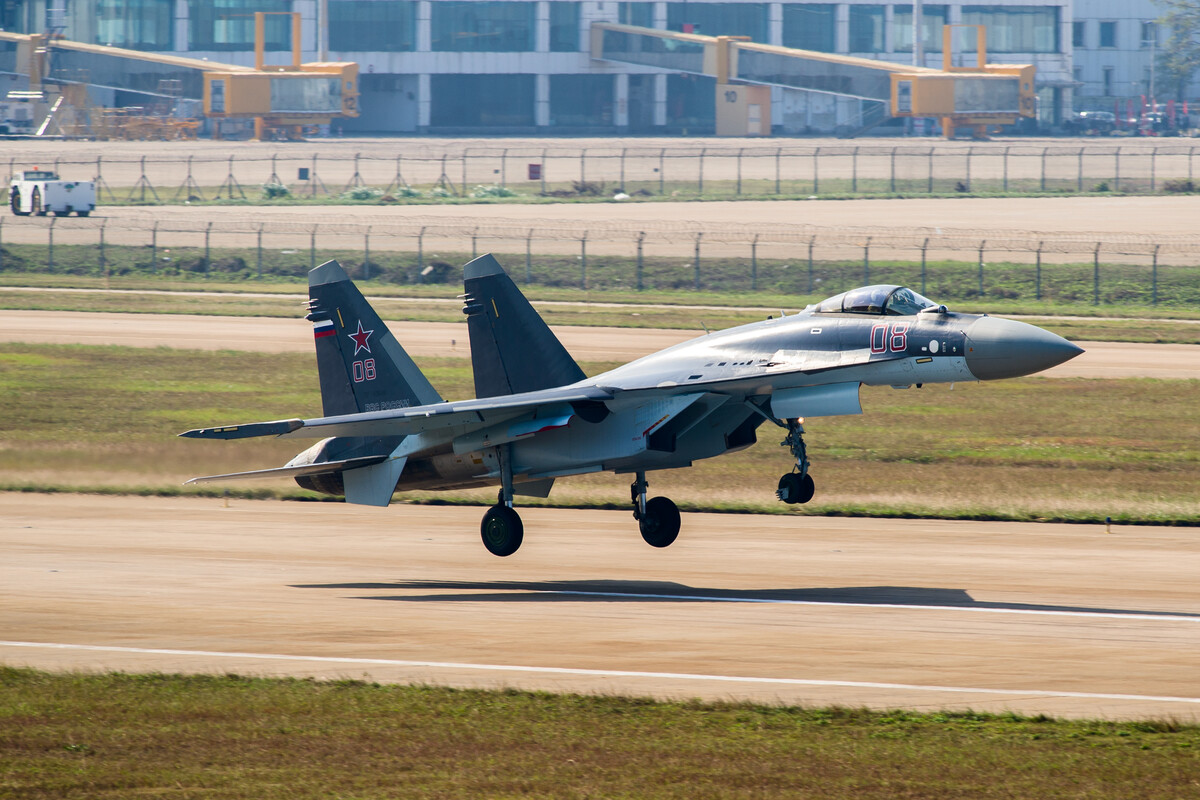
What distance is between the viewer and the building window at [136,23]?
132m

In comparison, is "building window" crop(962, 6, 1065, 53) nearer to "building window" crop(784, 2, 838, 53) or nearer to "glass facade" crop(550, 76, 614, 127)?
"building window" crop(784, 2, 838, 53)

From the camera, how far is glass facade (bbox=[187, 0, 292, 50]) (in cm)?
13400

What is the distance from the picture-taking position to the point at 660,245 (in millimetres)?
74000

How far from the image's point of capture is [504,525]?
24.7 m

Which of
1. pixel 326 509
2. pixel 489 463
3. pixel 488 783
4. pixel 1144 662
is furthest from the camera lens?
pixel 326 509

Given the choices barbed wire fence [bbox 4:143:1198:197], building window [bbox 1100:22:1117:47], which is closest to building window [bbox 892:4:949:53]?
building window [bbox 1100:22:1117:47]

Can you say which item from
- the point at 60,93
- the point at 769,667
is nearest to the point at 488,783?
the point at 769,667

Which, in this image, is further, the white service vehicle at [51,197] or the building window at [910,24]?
→ the building window at [910,24]

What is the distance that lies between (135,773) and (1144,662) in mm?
Answer: 11826

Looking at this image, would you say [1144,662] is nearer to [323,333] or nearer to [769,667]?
[769,667]

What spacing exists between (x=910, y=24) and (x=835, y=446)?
387 ft


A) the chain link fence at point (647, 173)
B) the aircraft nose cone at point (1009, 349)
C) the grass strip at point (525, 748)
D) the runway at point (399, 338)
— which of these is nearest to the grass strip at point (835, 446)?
the runway at point (399, 338)

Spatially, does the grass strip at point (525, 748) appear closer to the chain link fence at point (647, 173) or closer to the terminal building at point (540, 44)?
the chain link fence at point (647, 173)

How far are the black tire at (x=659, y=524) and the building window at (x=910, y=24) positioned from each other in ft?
421
